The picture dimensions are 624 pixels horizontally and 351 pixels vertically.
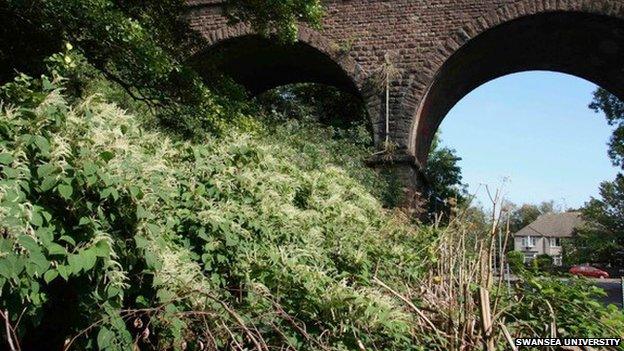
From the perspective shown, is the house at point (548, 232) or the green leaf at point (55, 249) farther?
the house at point (548, 232)

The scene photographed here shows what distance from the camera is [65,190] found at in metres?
2.25

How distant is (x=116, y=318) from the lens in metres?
2.40

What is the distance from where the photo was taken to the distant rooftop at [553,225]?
66.3m

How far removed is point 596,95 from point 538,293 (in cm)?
2259

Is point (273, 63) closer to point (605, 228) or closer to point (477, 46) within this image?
point (477, 46)

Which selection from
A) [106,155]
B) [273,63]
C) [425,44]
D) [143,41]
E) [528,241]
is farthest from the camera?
[528,241]

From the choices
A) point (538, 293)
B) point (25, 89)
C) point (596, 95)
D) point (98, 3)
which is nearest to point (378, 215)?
point (538, 293)

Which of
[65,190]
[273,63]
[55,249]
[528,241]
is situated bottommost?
[528,241]

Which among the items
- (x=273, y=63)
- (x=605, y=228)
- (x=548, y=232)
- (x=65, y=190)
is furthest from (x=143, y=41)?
(x=548, y=232)

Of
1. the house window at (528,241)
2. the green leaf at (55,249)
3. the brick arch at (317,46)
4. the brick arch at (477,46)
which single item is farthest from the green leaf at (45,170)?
the house window at (528,241)

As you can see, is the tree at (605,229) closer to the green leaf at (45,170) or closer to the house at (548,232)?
the house at (548,232)

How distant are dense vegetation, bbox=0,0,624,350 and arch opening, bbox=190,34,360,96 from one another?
760 cm

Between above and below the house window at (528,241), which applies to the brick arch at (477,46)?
above

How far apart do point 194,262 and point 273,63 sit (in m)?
11.5
